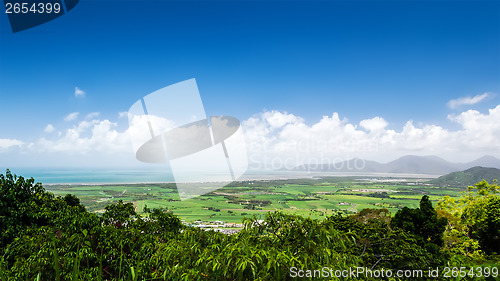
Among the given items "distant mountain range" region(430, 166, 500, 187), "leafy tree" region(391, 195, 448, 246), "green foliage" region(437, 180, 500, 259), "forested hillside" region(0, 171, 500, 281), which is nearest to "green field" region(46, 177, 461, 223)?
"distant mountain range" region(430, 166, 500, 187)

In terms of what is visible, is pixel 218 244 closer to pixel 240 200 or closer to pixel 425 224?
pixel 425 224

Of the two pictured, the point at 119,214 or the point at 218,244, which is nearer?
the point at 218,244

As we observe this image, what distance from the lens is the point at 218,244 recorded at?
327cm

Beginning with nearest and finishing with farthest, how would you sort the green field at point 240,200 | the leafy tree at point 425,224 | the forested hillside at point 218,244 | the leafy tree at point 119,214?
the forested hillside at point 218,244 < the leafy tree at point 119,214 < the leafy tree at point 425,224 < the green field at point 240,200

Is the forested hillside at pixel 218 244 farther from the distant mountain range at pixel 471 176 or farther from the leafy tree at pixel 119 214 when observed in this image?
the distant mountain range at pixel 471 176

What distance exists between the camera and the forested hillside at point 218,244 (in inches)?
115

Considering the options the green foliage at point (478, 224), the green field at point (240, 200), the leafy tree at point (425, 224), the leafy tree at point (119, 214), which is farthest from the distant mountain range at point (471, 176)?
the leafy tree at point (119, 214)

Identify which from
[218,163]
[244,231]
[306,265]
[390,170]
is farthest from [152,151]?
[390,170]

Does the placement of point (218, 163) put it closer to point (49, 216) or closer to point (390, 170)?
point (49, 216)

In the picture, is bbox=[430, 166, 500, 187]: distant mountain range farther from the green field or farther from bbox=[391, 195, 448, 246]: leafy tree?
bbox=[391, 195, 448, 246]: leafy tree

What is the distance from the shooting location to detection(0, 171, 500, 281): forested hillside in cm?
291

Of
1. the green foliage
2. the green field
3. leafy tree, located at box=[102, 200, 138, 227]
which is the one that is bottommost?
the green field

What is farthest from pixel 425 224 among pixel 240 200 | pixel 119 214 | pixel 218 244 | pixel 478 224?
pixel 240 200

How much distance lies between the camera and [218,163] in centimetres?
1237
